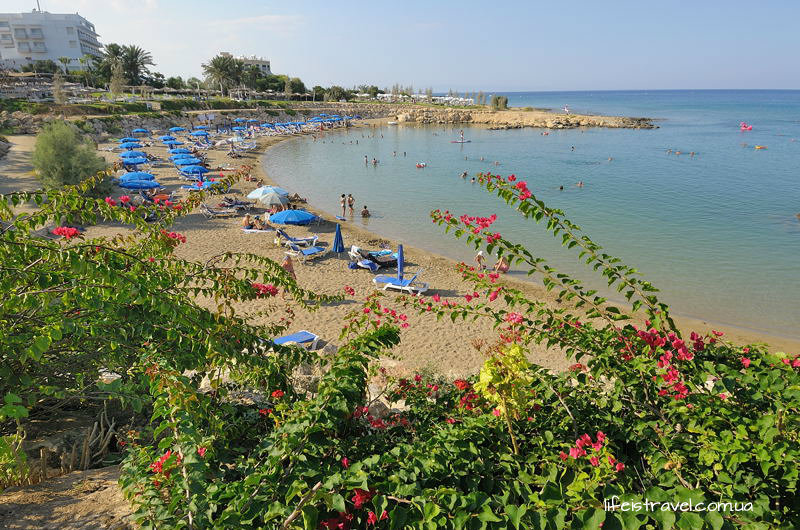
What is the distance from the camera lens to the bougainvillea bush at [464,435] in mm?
2268

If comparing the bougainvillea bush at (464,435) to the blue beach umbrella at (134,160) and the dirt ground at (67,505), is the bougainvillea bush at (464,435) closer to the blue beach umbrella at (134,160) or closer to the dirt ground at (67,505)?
the dirt ground at (67,505)

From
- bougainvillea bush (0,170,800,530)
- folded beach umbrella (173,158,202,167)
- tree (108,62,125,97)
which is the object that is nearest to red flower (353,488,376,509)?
bougainvillea bush (0,170,800,530)

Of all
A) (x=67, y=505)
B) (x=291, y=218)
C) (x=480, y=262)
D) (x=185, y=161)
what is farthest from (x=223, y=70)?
(x=67, y=505)

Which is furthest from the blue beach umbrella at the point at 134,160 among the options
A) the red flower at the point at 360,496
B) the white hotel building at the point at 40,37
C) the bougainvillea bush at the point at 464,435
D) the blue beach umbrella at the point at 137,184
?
the white hotel building at the point at 40,37

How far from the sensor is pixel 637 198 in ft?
97.7

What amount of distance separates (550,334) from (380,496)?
2.04m

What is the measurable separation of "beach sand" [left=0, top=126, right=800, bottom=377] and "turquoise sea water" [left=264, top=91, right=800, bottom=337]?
1.59m

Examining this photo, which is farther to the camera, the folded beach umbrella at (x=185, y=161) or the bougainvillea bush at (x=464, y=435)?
the folded beach umbrella at (x=185, y=161)

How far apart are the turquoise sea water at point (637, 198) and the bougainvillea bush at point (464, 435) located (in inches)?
532

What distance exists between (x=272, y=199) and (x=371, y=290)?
999 cm

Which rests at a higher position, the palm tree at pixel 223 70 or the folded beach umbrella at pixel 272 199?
the palm tree at pixel 223 70

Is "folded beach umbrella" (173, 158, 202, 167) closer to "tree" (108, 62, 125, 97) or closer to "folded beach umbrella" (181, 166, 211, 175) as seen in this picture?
"folded beach umbrella" (181, 166, 211, 175)

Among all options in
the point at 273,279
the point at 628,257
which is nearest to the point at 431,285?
the point at 628,257

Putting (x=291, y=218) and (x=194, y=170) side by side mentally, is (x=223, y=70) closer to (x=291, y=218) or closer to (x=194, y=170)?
(x=194, y=170)
